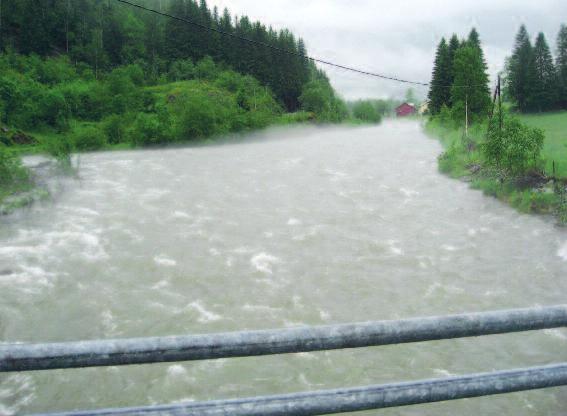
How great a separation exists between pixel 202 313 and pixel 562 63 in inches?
2262

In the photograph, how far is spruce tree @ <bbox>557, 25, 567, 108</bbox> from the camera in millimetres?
55062

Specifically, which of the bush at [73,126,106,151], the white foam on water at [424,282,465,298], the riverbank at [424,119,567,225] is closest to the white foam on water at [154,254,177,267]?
the white foam on water at [424,282,465,298]

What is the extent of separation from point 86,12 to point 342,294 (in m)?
99.9

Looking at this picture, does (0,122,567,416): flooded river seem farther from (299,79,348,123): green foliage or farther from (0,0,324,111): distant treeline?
(0,0,324,111): distant treeline

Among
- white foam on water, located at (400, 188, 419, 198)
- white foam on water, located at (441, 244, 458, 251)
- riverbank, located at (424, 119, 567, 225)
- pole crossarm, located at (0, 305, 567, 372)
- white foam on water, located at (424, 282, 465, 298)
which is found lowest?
white foam on water, located at (424, 282, 465, 298)

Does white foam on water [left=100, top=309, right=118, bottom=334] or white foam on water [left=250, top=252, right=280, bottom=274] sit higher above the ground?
white foam on water [left=250, top=252, right=280, bottom=274]

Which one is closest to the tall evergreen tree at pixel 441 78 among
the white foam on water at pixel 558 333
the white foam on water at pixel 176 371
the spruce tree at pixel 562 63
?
the spruce tree at pixel 562 63

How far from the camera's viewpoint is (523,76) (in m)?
55.8

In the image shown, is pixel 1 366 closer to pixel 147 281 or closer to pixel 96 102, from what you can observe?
pixel 147 281

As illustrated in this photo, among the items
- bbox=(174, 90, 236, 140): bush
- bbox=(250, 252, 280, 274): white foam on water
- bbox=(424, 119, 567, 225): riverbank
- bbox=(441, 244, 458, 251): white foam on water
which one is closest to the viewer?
bbox=(250, 252, 280, 274): white foam on water

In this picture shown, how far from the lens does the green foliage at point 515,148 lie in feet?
77.3

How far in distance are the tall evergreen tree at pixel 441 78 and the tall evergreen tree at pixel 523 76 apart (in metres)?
6.84

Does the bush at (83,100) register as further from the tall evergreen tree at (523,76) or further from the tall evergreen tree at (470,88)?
the tall evergreen tree at (523,76)

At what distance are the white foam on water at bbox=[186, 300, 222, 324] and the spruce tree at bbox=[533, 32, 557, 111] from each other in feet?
174
